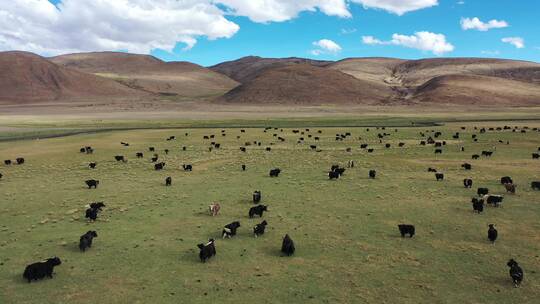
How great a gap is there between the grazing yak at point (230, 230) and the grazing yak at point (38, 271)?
7038 millimetres

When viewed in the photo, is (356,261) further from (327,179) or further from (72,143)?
(72,143)

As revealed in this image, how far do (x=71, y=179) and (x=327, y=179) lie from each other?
19189 millimetres

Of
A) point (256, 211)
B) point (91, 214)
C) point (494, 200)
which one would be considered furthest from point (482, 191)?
point (91, 214)

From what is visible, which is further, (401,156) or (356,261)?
(401,156)

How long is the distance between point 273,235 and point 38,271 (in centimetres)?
956

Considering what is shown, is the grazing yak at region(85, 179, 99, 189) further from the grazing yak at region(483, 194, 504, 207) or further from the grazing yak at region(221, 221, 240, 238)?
the grazing yak at region(483, 194, 504, 207)

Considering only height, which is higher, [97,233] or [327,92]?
[327,92]

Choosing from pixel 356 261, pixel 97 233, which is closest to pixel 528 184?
pixel 356 261

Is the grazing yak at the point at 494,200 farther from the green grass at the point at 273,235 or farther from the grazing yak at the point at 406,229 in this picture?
the grazing yak at the point at 406,229

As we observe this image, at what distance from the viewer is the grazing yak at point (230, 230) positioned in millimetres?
20516

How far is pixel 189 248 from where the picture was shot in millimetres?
19375

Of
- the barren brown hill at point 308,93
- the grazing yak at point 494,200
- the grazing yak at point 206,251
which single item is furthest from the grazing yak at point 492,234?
the barren brown hill at point 308,93

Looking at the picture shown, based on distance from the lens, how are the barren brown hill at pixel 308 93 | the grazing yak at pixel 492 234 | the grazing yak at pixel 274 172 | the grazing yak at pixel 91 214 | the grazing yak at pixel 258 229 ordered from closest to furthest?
the grazing yak at pixel 492 234, the grazing yak at pixel 258 229, the grazing yak at pixel 91 214, the grazing yak at pixel 274 172, the barren brown hill at pixel 308 93

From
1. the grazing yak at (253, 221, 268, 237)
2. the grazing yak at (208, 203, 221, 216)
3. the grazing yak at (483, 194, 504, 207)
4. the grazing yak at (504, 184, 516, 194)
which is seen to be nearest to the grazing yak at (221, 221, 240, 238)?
the grazing yak at (253, 221, 268, 237)
